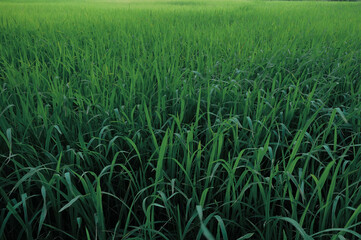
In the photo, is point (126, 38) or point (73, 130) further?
point (126, 38)

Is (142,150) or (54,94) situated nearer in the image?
(142,150)

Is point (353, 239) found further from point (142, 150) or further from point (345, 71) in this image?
point (345, 71)

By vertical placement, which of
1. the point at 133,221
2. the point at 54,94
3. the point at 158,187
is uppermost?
the point at 54,94

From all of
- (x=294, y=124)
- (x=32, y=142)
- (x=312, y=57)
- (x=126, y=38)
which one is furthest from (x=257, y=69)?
(x=32, y=142)

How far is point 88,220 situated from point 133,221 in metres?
0.16

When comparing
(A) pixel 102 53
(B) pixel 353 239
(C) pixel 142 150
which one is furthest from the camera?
(A) pixel 102 53

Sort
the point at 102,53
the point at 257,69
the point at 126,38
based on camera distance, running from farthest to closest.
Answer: the point at 126,38, the point at 102,53, the point at 257,69

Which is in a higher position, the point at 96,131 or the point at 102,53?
the point at 102,53

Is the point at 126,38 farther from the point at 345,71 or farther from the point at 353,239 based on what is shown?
the point at 353,239

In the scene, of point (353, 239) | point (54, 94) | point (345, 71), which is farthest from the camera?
point (345, 71)

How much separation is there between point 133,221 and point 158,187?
0.46 ft

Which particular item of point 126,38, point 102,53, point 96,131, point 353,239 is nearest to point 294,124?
point 353,239

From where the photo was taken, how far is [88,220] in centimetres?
64

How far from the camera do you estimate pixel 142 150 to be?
910 millimetres
